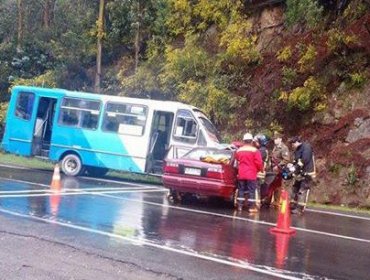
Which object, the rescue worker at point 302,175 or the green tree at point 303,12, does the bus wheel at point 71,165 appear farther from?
the green tree at point 303,12

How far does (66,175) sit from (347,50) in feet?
34.6

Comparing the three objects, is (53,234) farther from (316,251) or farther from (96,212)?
(316,251)

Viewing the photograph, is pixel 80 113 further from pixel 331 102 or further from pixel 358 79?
pixel 358 79

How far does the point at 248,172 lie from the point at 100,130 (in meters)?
7.82

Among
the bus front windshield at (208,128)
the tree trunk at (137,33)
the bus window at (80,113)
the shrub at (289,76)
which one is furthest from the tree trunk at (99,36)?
the bus front windshield at (208,128)

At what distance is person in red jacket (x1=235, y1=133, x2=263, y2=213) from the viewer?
516 inches

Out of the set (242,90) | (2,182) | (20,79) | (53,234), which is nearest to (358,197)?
(242,90)

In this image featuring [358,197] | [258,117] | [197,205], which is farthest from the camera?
[258,117]

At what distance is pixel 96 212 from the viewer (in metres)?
11.3

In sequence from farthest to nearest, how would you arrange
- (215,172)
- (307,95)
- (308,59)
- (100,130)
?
1. (308,59)
2. (307,95)
3. (100,130)
4. (215,172)

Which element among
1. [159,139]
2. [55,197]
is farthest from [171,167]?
[159,139]

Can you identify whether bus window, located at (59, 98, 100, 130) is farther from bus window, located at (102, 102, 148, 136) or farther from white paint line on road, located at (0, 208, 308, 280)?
white paint line on road, located at (0, 208, 308, 280)

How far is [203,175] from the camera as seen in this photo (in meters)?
13.4

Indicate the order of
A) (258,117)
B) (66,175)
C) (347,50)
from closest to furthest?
(66,175), (347,50), (258,117)
